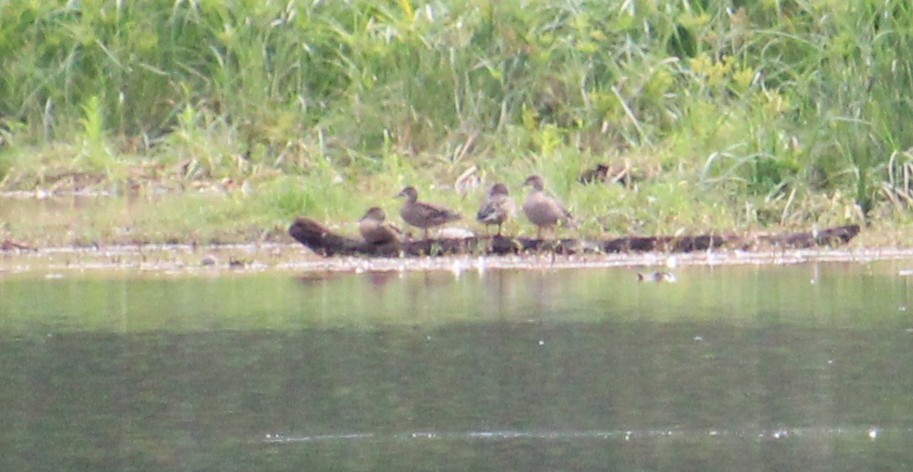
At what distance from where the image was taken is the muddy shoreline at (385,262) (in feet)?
37.1

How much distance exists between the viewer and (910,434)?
6.29 m

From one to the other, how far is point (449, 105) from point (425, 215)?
3.13m

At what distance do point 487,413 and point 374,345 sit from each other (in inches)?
64.7

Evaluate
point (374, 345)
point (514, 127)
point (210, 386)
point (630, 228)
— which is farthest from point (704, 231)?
point (210, 386)

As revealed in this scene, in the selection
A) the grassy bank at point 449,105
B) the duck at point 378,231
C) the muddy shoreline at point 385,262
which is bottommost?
the muddy shoreline at point 385,262

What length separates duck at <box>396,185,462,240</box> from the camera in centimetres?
1245

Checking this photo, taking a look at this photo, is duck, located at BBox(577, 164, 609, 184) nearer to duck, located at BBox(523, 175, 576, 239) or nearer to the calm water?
duck, located at BBox(523, 175, 576, 239)

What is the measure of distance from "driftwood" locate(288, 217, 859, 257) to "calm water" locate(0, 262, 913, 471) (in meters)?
0.62

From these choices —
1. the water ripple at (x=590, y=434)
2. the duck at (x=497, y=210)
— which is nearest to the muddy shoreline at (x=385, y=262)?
the duck at (x=497, y=210)

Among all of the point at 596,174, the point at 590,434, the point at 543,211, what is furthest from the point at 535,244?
the point at 590,434

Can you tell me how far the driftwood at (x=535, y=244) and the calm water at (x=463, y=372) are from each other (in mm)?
624

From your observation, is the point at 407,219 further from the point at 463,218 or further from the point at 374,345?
the point at 374,345

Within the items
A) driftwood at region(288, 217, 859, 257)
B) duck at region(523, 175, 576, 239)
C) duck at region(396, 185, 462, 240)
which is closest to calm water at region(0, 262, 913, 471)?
driftwood at region(288, 217, 859, 257)

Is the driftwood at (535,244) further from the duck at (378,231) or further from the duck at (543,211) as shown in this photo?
the duck at (543,211)
